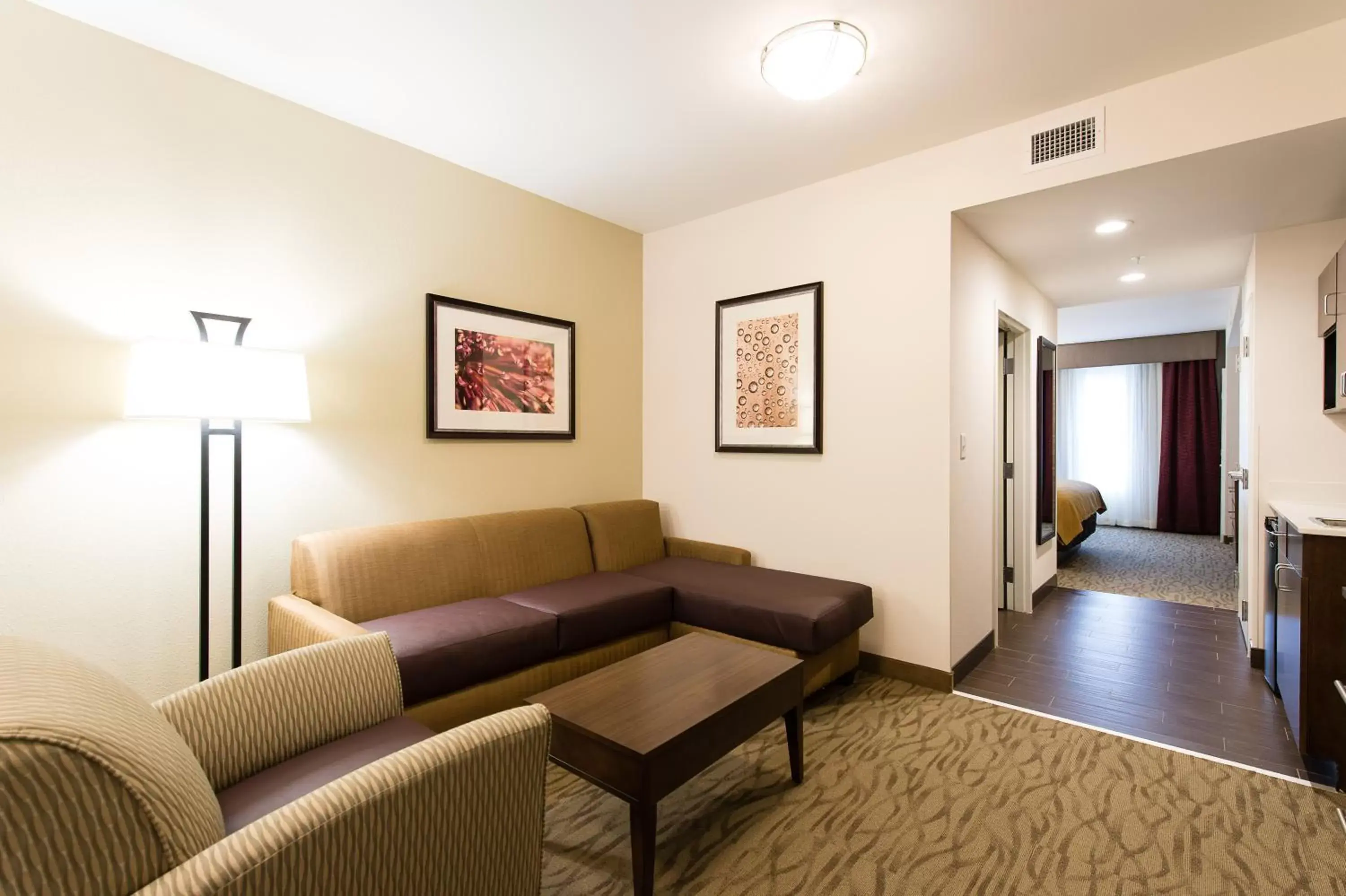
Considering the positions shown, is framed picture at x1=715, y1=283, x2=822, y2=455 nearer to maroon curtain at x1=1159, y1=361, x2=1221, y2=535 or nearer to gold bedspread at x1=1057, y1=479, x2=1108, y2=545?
gold bedspread at x1=1057, y1=479, x2=1108, y2=545

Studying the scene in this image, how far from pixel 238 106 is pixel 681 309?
249cm

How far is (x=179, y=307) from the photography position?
2410 millimetres

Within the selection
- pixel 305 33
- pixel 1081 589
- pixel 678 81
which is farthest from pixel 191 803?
pixel 1081 589

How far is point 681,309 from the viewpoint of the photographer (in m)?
4.15

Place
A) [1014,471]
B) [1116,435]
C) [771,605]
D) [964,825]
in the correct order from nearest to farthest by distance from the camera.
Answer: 1. [964,825]
2. [771,605]
3. [1014,471]
4. [1116,435]

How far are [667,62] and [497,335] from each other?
66.4 inches

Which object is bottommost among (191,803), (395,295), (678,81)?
(191,803)

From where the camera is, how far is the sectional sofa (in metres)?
2.35

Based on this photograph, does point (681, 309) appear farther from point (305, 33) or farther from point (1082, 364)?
point (1082, 364)

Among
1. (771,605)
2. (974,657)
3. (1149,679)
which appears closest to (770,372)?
(771,605)

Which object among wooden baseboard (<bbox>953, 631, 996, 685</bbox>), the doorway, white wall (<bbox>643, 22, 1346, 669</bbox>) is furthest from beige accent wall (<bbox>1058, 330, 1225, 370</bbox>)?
white wall (<bbox>643, 22, 1346, 669</bbox>)

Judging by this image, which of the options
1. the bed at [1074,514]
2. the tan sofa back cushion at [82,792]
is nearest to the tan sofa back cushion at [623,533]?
the tan sofa back cushion at [82,792]

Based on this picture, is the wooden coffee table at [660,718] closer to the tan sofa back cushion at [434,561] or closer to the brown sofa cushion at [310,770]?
the brown sofa cushion at [310,770]

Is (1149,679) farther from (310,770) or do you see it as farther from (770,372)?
(310,770)
